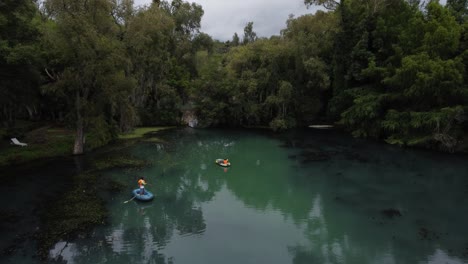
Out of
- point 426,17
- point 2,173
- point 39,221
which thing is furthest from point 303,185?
point 426,17

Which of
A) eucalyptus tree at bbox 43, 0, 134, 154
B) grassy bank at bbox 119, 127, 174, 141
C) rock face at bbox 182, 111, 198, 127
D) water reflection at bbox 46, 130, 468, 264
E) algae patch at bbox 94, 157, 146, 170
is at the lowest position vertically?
water reflection at bbox 46, 130, 468, 264

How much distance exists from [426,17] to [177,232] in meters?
39.3

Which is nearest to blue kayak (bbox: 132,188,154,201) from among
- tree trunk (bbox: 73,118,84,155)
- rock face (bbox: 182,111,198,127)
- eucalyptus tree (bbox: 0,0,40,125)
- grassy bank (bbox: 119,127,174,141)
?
tree trunk (bbox: 73,118,84,155)

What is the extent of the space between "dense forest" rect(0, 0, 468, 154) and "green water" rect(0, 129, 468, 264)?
6223mm

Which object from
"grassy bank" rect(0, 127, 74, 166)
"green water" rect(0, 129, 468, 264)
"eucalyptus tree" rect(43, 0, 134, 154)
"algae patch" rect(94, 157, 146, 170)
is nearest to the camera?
"green water" rect(0, 129, 468, 264)

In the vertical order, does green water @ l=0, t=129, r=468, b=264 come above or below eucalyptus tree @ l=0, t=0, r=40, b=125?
below

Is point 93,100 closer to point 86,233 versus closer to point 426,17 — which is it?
point 86,233

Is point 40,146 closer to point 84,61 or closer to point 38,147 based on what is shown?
point 38,147

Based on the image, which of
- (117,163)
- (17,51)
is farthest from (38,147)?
(17,51)

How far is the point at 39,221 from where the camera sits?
17234mm

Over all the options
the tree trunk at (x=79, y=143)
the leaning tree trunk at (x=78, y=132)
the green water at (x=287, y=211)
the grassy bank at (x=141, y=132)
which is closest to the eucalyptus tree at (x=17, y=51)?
the leaning tree trunk at (x=78, y=132)

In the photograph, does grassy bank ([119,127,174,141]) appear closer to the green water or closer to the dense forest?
the dense forest

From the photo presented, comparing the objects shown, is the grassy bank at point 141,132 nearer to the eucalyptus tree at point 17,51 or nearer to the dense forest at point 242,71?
the dense forest at point 242,71

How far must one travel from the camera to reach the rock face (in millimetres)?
55141
